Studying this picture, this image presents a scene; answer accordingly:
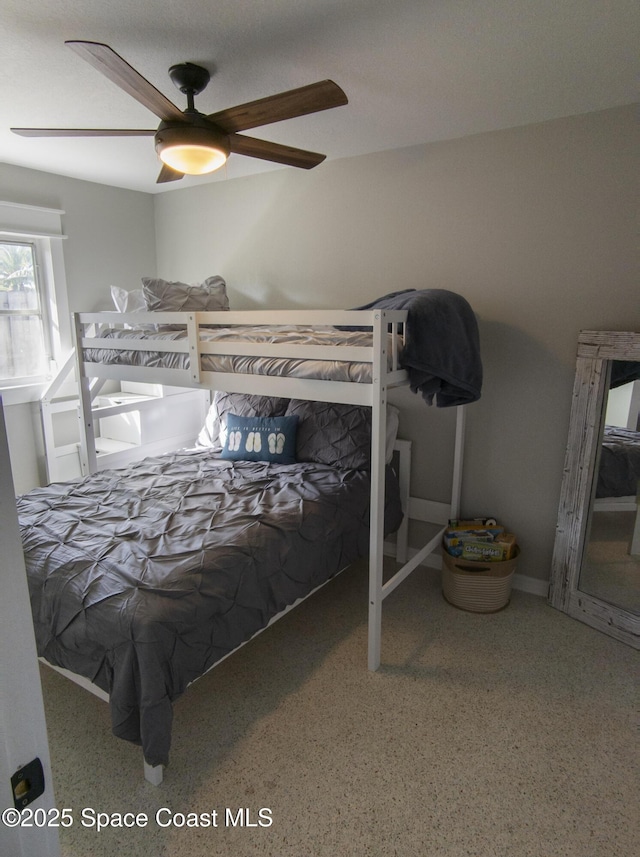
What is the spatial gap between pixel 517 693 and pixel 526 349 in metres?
1.58

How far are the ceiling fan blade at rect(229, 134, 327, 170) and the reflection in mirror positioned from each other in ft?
5.36

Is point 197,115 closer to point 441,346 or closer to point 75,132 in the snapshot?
point 75,132

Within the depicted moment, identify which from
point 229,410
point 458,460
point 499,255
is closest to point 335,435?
point 458,460

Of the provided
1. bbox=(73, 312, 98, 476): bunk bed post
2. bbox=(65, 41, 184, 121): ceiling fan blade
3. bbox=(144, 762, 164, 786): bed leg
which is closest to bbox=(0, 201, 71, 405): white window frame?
bbox=(73, 312, 98, 476): bunk bed post

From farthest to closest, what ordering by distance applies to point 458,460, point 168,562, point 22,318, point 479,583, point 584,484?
1. point 22,318
2. point 458,460
3. point 479,583
4. point 584,484
5. point 168,562

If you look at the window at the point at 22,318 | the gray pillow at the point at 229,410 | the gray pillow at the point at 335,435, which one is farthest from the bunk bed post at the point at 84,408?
the gray pillow at the point at 335,435

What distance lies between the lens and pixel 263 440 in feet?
9.74

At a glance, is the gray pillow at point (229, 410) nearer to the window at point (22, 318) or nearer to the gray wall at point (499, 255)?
the gray wall at point (499, 255)

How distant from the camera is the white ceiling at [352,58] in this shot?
1506 millimetres

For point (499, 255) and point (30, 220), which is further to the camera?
point (30, 220)

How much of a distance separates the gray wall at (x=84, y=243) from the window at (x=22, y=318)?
0.69 feet

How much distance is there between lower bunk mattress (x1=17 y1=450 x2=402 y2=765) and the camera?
1558mm

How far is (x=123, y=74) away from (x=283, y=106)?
463mm

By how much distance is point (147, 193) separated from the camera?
157 inches
